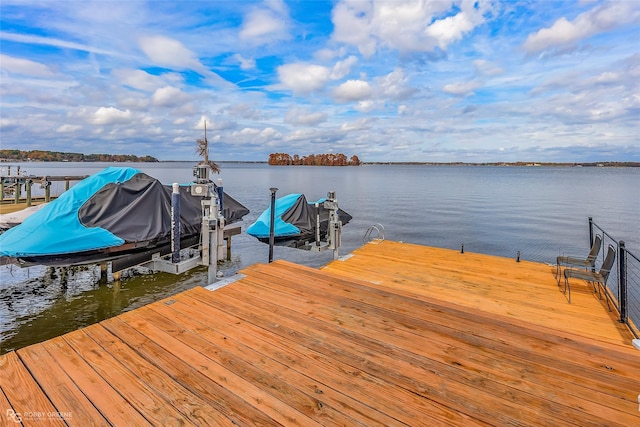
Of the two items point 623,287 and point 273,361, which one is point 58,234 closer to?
point 273,361

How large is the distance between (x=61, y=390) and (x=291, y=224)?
217 inches

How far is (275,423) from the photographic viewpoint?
1622mm

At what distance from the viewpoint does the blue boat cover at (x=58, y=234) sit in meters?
4.89

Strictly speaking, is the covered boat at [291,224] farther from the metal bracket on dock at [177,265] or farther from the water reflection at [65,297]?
the metal bracket on dock at [177,265]

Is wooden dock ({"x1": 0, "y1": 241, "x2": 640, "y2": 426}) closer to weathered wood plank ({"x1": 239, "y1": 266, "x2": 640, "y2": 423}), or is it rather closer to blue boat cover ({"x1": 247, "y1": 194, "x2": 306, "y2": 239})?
weathered wood plank ({"x1": 239, "y1": 266, "x2": 640, "y2": 423})

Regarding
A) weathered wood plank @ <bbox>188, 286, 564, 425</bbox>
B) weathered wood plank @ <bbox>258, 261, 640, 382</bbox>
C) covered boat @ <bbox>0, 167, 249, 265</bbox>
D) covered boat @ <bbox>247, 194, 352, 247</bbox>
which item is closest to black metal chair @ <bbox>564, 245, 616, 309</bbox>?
weathered wood plank @ <bbox>258, 261, 640, 382</bbox>

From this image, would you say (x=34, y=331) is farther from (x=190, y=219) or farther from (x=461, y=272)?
(x=461, y=272)

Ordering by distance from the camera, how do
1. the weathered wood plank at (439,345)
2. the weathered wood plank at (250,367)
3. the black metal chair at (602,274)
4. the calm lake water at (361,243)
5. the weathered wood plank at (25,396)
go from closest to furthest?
the weathered wood plank at (25,396), the weathered wood plank at (250,367), the weathered wood plank at (439,345), the black metal chair at (602,274), the calm lake water at (361,243)

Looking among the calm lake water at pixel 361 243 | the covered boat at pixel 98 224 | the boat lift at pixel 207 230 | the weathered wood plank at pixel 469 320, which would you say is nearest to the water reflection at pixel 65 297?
the calm lake water at pixel 361 243

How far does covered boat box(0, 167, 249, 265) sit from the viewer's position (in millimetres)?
4980

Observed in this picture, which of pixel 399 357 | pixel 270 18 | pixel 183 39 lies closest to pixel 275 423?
pixel 399 357

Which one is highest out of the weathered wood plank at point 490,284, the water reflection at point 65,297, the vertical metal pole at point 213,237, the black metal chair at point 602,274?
the vertical metal pole at point 213,237

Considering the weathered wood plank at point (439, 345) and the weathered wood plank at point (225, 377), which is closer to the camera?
the weathered wood plank at point (225, 377)

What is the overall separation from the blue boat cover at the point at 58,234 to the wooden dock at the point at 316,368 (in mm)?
3014
